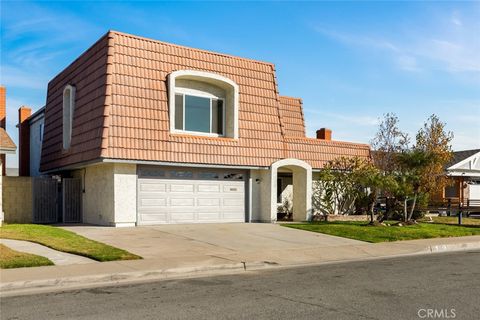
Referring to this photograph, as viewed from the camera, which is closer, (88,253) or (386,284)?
(386,284)

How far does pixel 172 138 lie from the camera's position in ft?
69.7

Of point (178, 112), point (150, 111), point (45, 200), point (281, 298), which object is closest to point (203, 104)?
point (178, 112)

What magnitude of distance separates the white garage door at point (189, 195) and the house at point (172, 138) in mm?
44

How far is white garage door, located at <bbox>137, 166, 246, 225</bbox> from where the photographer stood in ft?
69.3

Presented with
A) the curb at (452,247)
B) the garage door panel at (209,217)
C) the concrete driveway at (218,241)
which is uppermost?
the garage door panel at (209,217)

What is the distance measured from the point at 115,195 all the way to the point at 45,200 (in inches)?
248

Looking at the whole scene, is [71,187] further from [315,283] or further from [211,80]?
[315,283]

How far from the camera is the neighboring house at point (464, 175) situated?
3731 cm

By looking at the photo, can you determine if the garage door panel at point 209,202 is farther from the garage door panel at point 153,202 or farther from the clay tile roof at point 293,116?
the clay tile roof at point 293,116

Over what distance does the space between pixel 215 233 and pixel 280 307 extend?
11.0m

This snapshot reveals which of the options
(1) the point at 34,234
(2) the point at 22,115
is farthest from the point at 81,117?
(2) the point at 22,115

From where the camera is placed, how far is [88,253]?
12.9m
